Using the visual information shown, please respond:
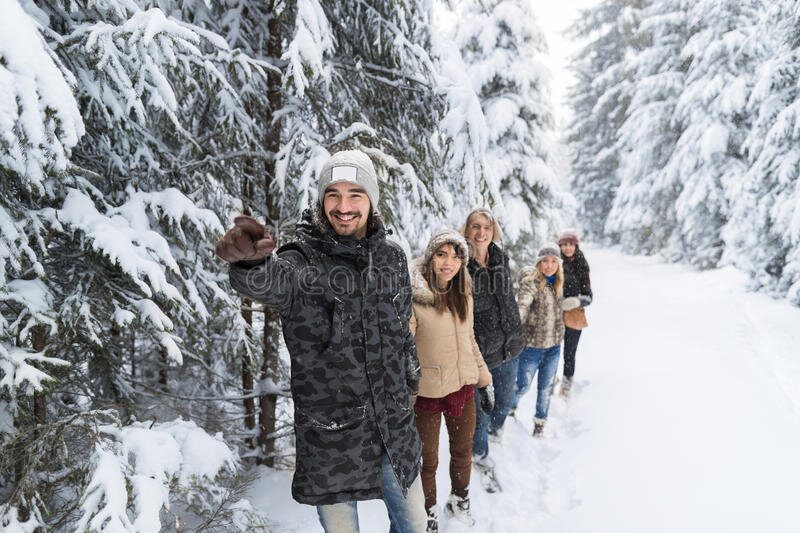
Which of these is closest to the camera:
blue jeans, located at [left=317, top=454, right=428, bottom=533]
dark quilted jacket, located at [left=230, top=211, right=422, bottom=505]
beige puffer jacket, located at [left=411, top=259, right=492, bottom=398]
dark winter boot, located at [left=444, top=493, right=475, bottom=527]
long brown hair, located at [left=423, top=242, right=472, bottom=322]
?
dark quilted jacket, located at [left=230, top=211, right=422, bottom=505]

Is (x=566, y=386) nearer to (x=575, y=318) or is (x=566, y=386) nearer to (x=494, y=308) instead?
(x=575, y=318)

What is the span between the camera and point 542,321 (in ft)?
14.7

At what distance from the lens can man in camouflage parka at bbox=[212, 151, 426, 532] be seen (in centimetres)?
189

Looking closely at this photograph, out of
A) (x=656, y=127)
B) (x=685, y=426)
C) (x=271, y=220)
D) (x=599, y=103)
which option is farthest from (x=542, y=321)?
(x=599, y=103)

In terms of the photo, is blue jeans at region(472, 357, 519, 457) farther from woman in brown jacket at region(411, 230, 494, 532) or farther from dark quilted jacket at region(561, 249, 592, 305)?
dark quilted jacket at region(561, 249, 592, 305)

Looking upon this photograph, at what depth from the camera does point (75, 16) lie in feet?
8.20

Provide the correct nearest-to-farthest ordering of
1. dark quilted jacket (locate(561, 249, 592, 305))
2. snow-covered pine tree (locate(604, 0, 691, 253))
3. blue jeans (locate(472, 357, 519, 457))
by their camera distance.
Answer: blue jeans (locate(472, 357, 519, 457)) < dark quilted jacket (locate(561, 249, 592, 305)) < snow-covered pine tree (locate(604, 0, 691, 253))

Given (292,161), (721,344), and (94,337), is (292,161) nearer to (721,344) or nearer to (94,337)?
(94,337)

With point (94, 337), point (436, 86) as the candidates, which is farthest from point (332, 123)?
point (94, 337)

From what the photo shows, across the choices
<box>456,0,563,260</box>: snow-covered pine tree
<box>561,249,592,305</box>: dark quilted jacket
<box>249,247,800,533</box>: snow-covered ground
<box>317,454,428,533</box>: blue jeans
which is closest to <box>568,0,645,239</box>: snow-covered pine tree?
<box>456,0,563,260</box>: snow-covered pine tree

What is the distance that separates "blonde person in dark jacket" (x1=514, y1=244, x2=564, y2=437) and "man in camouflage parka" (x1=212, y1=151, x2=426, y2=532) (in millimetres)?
2714

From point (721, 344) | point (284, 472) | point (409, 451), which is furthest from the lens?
point (721, 344)

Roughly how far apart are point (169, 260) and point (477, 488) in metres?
3.18

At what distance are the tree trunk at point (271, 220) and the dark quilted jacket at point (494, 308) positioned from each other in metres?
1.87
